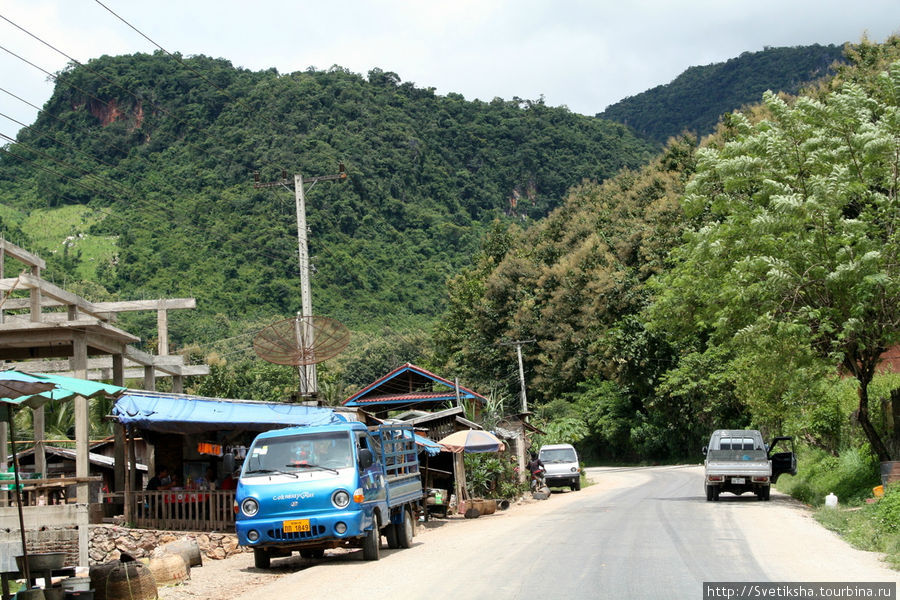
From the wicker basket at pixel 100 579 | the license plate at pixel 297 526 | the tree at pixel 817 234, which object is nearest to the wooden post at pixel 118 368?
the license plate at pixel 297 526

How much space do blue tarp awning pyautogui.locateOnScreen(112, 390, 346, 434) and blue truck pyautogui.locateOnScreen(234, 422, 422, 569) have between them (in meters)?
4.24

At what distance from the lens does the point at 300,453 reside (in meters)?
14.9

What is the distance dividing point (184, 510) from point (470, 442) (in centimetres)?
991

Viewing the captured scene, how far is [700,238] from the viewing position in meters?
26.5

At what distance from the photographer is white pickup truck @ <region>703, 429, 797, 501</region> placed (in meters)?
24.8

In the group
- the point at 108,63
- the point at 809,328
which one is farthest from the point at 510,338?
the point at 108,63

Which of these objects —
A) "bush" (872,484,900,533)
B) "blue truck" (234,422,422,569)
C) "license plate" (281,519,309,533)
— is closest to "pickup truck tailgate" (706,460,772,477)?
"bush" (872,484,900,533)

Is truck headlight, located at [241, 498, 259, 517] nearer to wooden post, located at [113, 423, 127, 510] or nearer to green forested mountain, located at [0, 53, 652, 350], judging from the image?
wooden post, located at [113, 423, 127, 510]

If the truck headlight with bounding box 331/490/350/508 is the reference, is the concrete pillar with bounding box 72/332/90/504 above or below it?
above

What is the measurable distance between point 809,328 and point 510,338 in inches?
1706

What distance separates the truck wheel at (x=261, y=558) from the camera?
1469 centimetres

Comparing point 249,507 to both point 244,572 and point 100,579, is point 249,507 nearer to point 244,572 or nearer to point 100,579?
point 244,572

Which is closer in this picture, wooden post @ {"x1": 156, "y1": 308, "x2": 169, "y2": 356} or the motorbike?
wooden post @ {"x1": 156, "y1": 308, "x2": 169, "y2": 356}

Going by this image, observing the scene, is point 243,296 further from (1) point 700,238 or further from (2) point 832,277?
(2) point 832,277
